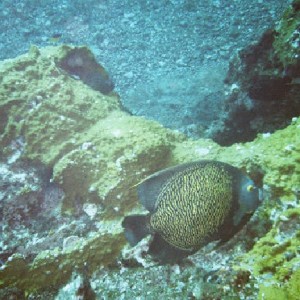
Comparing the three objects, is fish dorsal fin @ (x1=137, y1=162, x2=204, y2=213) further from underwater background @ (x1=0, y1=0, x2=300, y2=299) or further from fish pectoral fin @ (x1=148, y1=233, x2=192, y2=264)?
underwater background @ (x1=0, y1=0, x2=300, y2=299)

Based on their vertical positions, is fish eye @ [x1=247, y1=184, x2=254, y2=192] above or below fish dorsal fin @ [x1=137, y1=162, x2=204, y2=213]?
below

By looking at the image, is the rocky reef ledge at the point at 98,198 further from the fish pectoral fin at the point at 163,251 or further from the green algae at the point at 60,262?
the fish pectoral fin at the point at 163,251

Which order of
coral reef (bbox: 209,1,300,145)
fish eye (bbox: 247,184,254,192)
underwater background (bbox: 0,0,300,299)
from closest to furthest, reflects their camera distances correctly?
1. fish eye (bbox: 247,184,254,192)
2. underwater background (bbox: 0,0,300,299)
3. coral reef (bbox: 209,1,300,145)

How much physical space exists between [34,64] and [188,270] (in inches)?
103

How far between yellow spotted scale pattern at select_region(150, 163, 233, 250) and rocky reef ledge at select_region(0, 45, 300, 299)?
26 cm

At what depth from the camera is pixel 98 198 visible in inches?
99.3

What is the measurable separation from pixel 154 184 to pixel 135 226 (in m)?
0.28

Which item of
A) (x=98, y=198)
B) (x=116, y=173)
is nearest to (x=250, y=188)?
(x=116, y=173)

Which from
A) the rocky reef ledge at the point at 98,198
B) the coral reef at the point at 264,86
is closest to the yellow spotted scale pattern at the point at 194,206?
the rocky reef ledge at the point at 98,198

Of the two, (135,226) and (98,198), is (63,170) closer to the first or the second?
(98,198)

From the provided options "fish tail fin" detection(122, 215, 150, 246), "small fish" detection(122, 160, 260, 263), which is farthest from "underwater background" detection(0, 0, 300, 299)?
"fish tail fin" detection(122, 215, 150, 246)

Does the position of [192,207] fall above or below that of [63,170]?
below

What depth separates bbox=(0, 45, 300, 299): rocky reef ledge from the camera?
1.71 metres

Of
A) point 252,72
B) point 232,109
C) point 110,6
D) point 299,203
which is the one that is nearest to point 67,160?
point 299,203
